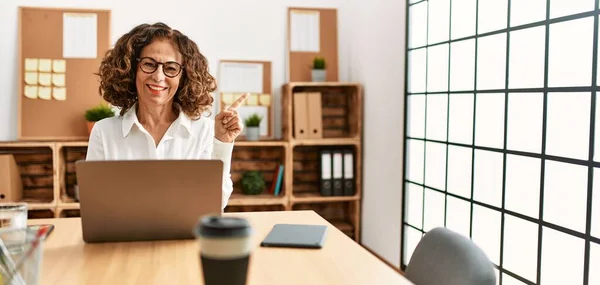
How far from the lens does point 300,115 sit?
434cm

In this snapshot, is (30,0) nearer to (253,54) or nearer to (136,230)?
(253,54)

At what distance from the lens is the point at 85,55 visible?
13.9ft

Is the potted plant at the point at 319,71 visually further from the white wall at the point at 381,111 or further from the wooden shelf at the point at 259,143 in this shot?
the wooden shelf at the point at 259,143

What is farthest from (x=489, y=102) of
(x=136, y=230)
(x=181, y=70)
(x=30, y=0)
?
(x=30, y=0)

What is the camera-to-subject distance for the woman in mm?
2057

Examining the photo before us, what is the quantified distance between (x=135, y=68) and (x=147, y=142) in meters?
0.30

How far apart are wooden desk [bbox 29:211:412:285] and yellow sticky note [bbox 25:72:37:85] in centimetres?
287

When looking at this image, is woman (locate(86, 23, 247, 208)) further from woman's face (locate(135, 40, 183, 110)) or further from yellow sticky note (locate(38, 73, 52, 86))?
yellow sticky note (locate(38, 73, 52, 86))

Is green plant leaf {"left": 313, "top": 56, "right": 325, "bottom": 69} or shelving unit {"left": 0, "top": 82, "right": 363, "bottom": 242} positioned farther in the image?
green plant leaf {"left": 313, "top": 56, "right": 325, "bottom": 69}

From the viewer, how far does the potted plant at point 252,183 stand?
14.3 feet

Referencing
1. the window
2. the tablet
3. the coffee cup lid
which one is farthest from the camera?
the window

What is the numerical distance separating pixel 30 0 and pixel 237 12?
1505 millimetres

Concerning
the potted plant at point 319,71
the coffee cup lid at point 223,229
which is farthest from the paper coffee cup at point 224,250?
the potted plant at point 319,71

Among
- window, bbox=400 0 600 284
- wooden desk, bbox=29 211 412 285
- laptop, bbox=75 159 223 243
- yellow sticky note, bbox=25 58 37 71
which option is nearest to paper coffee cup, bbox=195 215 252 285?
wooden desk, bbox=29 211 412 285
